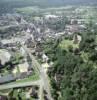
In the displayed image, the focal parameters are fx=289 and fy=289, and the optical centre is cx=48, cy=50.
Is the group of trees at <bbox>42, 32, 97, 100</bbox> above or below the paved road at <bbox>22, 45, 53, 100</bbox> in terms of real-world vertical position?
above

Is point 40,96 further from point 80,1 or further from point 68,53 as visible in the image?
point 80,1

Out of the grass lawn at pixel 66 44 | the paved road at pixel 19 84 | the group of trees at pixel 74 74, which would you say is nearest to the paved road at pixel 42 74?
the group of trees at pixel 74 74

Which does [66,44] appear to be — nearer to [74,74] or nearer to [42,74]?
[42,74]

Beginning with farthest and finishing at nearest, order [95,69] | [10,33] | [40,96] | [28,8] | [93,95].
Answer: [28,8]
[10,33]
[95,69]
[40,96]
[93,95]

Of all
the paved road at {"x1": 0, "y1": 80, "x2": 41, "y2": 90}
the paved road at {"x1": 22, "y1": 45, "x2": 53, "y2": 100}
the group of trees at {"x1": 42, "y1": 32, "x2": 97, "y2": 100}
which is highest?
the group of trees at {"x1": 42, "y1": 32, "x2": 97, "y2": 100}

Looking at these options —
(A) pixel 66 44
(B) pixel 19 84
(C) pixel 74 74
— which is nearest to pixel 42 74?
(B) pixel 19 84

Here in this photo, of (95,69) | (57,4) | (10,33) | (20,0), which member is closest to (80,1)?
(57,4)

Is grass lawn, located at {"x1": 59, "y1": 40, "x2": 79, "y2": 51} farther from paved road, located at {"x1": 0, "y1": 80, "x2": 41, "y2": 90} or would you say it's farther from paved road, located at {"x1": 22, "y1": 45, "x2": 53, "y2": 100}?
paved road, located at {"x1": 0, "y1": 80, "x2": 41, "y2": 90}

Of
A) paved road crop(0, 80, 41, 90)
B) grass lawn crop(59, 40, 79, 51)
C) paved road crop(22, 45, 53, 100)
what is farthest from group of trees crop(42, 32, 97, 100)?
paved road crop(0, 80, 41, 90)
